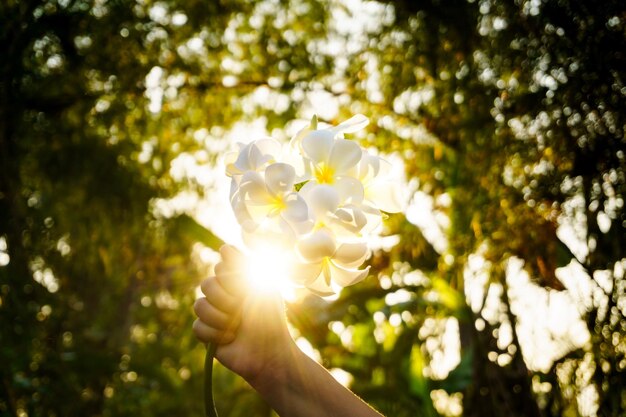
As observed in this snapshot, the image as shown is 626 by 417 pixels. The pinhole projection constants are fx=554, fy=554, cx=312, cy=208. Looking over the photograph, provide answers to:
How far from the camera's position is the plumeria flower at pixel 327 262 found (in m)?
0.85

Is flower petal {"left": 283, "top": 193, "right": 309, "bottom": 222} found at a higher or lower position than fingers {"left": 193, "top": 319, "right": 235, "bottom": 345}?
higher

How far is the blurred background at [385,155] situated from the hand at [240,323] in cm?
56

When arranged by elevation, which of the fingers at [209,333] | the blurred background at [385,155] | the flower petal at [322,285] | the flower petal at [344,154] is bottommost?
the blurred background at [385,155]

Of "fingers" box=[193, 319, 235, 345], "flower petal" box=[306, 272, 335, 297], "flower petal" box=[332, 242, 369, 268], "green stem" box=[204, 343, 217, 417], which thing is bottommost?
"green stem" box=[204, 343, 217, 417]

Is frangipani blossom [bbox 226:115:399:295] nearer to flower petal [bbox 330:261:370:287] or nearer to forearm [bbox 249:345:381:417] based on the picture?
flower petal [bbox 330:261:370:287]

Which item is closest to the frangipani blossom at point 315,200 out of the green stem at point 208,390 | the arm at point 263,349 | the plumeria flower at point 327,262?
the plumeria flower at point 327,262

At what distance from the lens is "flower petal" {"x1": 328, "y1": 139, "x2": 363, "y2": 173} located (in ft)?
2.95

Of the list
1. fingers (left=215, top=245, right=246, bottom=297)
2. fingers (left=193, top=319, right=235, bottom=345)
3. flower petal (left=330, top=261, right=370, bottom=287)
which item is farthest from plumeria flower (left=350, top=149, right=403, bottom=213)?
fingers (left=193, top=319, right=235, bottom=345)

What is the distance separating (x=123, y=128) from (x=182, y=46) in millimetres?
725

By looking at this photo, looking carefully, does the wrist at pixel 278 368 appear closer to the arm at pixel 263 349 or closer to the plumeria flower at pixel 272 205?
the arm at pixel 263 349

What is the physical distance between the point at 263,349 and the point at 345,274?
9.8 inches

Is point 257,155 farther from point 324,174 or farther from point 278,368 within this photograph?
point 278,368

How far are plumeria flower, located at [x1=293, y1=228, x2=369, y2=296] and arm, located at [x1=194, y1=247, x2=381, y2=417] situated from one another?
127 mm

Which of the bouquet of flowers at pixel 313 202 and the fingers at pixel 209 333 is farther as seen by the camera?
the fingers at pixel 209 333
